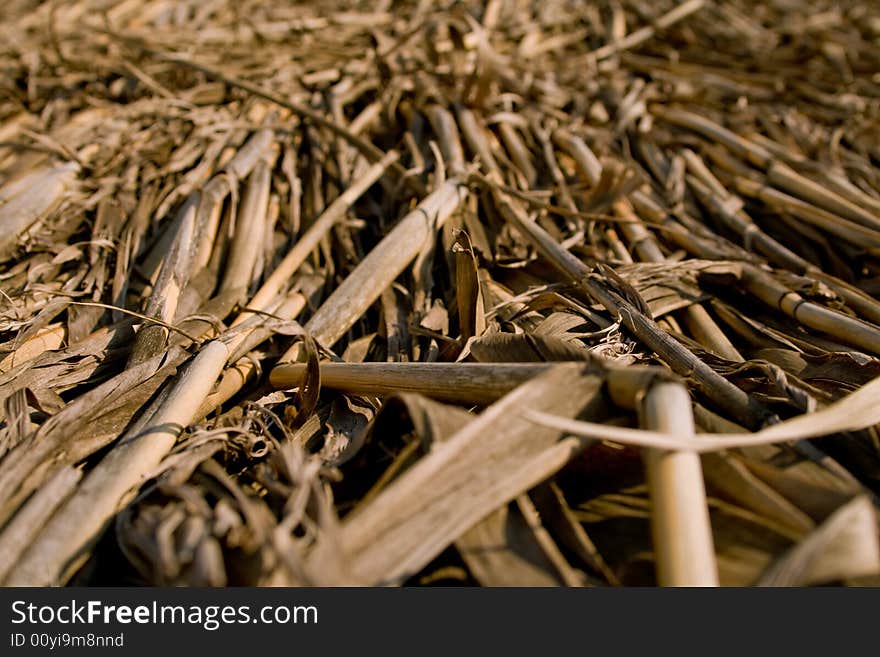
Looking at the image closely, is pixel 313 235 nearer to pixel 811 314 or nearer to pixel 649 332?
pixel 649 332

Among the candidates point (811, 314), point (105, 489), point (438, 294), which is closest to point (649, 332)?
point (811, 314)

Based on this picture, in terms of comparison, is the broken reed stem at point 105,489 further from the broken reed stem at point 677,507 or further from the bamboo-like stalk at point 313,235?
the broken reed stem at point 677,507

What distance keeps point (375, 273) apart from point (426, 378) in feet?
1.57

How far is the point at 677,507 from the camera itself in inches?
35.6

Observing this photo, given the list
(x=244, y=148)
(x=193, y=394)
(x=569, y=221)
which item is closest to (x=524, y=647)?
(x=193, y=394)

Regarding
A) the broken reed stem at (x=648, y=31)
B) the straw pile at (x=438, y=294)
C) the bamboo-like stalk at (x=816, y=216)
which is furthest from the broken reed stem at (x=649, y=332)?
the broken reed stem at (x=648, y=31)

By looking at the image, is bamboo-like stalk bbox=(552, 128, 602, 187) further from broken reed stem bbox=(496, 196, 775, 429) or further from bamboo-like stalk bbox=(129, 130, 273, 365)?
bamboo-like stalk bbox=(129, 130, 273, 365)

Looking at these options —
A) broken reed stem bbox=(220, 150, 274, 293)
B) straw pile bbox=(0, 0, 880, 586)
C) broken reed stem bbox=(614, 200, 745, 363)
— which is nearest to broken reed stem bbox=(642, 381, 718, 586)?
straw pile bbox=(0, 0, 880, 586)

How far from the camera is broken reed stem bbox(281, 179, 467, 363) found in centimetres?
161

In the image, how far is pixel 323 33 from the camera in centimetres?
296

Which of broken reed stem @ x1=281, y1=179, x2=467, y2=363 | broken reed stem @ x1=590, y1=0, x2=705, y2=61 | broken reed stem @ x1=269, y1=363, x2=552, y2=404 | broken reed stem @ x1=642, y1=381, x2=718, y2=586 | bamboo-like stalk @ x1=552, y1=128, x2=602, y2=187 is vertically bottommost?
broken reed stem @ x1=642, y1=381, x2=718, y2=586

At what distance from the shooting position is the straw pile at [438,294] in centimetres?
99

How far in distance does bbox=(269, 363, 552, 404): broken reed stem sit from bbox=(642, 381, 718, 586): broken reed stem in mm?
218

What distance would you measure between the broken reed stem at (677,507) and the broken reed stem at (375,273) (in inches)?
32.5
